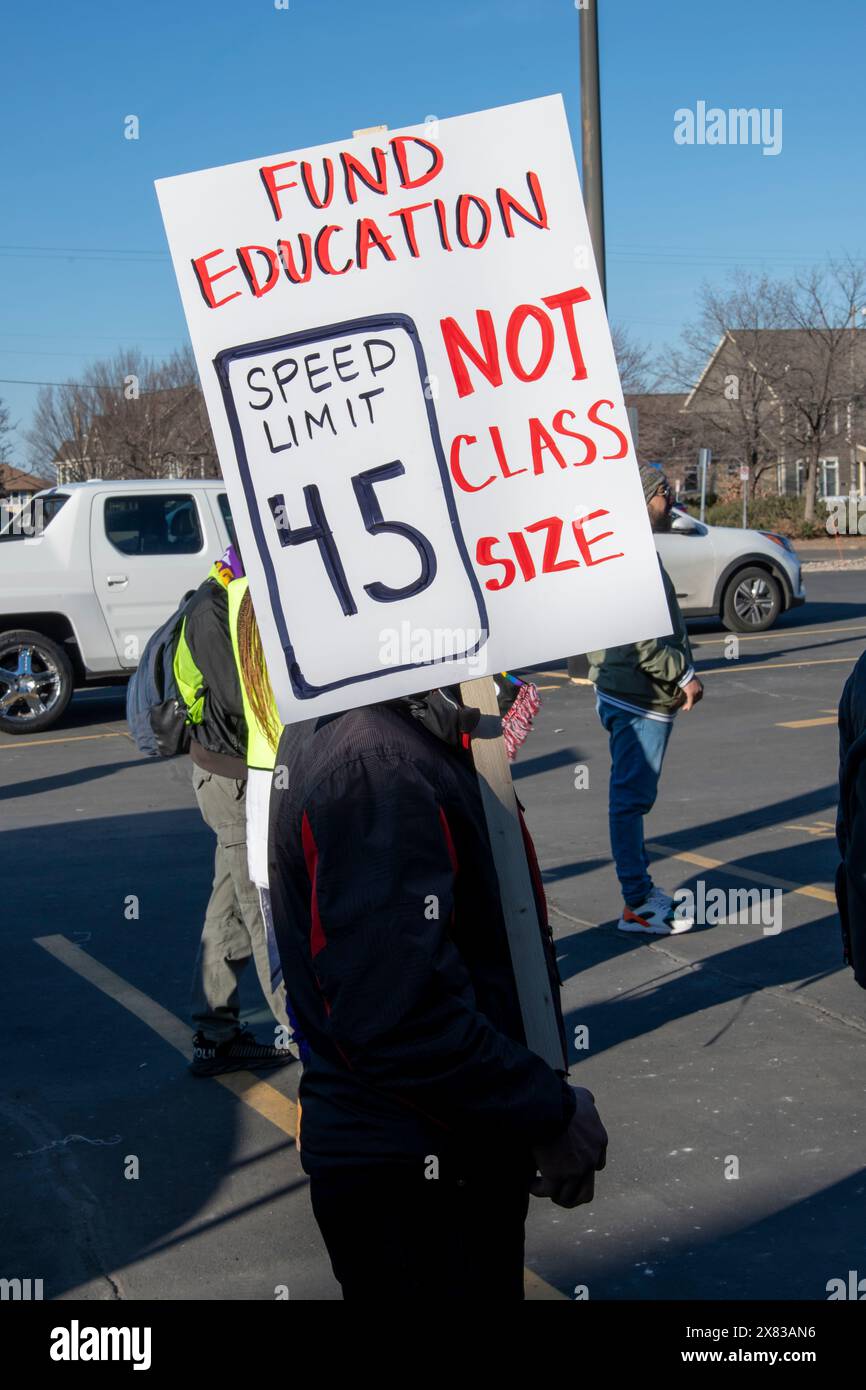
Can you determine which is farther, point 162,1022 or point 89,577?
point 89,577

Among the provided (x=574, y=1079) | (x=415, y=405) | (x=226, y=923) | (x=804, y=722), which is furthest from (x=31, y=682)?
(x=415, y=405)

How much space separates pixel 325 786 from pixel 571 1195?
680 millimetres

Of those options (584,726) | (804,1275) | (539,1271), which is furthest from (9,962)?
(584,726)

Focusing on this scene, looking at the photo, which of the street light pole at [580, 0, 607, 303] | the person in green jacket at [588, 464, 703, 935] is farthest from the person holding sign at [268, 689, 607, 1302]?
the street light pole at [580, 0, 607, 303]

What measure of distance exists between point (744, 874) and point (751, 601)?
35.3ft

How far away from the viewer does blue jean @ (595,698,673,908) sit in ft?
20.7

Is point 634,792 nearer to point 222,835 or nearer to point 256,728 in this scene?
point 222,835

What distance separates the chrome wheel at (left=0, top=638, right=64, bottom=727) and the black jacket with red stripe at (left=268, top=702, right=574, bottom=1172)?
1109 cm

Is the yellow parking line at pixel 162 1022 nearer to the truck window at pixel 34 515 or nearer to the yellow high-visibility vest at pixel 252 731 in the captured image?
the yellow high-visibility vest at pixel 252 731

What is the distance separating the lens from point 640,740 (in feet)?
20.8

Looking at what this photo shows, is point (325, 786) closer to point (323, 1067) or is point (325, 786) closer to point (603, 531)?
point (323, 1067)

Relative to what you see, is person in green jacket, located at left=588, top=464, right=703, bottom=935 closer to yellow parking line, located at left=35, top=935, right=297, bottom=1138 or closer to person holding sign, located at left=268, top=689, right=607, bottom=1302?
yellow parking line, located at left=35, top=935, right=297, bottom=1138

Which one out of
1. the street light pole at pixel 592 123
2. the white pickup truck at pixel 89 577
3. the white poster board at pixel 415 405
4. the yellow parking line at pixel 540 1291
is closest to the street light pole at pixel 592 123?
the street light pole at pixel 592 123

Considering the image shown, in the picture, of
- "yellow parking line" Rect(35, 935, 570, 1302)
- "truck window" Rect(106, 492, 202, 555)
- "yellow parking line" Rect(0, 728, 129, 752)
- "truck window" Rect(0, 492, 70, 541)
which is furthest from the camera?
"truck window" Rect(0, 492, 70, 541)
